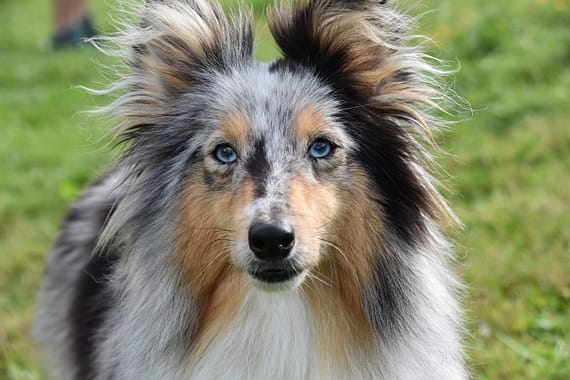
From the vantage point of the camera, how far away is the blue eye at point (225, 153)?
3.35 m

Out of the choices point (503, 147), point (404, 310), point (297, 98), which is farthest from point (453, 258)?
point (503, 147)

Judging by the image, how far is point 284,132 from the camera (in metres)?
3.31

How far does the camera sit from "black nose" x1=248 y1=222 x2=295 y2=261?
2.96 metres

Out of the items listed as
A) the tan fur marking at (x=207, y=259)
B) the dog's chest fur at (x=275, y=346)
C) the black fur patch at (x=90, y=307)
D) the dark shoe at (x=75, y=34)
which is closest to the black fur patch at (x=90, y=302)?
the black fur patch at (x=90, y=307)

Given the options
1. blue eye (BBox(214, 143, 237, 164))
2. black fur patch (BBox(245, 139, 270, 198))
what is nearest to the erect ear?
blue eye (BBox(214, 143, 237, 164))

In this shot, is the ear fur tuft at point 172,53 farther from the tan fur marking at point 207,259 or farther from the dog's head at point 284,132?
the tan fur marking at point 207,259

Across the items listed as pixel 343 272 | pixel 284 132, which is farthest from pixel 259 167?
pixel 343 272

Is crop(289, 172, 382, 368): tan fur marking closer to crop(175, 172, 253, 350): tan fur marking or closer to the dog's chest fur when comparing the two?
the dog's chest fur

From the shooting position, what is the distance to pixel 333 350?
11.2 feet

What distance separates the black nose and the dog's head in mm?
57

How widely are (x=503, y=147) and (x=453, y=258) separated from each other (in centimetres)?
324

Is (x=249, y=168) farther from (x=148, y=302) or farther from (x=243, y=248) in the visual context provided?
(x=148, y=302)

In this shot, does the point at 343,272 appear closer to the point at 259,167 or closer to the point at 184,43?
the point at 259,167

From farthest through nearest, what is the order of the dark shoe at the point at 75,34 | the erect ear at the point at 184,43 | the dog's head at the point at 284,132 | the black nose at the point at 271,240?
the dark shoe at the point at 75,34, the erect ear at the point at 184,43, the dog's head at the point at 284,132, the black nose at the point at 271,240
